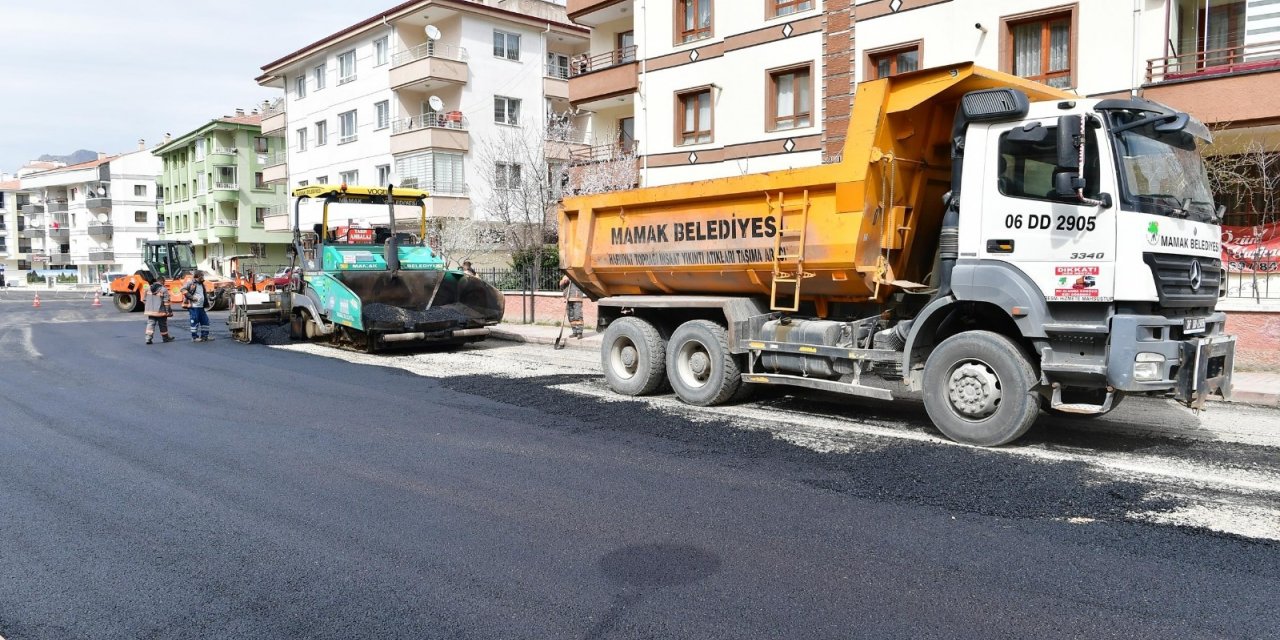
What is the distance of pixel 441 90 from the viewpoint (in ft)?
115

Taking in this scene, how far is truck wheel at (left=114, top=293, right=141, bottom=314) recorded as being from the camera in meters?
29.9

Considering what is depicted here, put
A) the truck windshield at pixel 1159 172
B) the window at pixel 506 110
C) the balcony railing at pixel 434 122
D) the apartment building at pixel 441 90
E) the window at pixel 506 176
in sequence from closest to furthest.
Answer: the truck windshield at pixel 1159 172
the window at pixel 506 176
the apartment building at pixel 441 90
the balcony railing at pixel 434 122
the window at pixel 506 110

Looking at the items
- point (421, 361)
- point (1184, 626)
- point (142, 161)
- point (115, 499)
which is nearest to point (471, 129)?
point (421, 361)

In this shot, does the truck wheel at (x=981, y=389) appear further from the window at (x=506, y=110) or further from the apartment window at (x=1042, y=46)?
the window at (x=506, y=110)

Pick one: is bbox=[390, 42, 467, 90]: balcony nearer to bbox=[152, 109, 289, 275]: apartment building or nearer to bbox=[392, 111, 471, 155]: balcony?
bbox=[392, 111, 471, 155]: balcony

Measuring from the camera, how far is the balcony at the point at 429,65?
109 ft

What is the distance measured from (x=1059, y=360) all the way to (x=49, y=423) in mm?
9410

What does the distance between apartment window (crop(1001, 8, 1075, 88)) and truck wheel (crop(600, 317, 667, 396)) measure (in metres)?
10.7

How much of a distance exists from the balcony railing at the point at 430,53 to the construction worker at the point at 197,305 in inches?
768

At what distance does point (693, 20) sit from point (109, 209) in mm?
80117

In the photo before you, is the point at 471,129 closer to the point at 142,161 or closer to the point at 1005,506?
the point at 1005,506

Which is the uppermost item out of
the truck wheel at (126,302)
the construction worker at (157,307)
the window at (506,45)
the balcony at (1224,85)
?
the window at (506,45)

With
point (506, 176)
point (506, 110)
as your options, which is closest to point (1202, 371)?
point (506, 176)

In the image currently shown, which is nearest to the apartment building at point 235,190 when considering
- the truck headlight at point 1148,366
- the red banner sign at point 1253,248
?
the red banner sign at point 1253,248
